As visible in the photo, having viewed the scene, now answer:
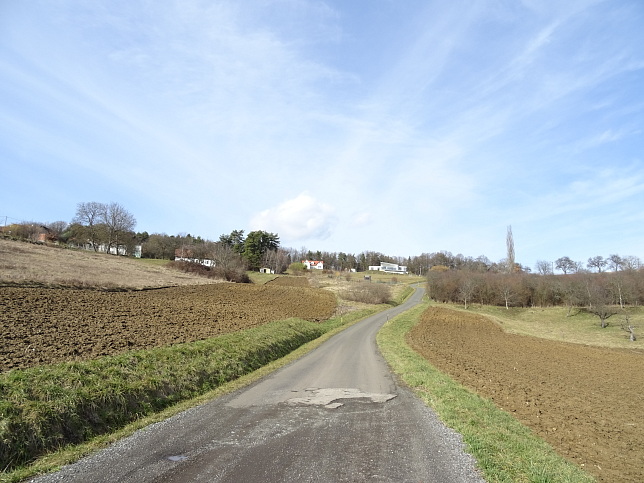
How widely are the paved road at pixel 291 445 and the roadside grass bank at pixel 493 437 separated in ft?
1.28

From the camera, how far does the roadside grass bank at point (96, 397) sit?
685 centimetres

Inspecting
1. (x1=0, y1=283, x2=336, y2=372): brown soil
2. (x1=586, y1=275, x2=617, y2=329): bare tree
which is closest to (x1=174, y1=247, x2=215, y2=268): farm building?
(x1=0, y1=283, x2=336, y2=372): brown soil

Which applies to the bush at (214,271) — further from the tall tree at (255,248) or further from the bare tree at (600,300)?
the bare tree at (600,300)

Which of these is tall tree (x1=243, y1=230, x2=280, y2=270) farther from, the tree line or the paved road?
the paved road

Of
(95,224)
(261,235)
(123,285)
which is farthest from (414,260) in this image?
(123,285)

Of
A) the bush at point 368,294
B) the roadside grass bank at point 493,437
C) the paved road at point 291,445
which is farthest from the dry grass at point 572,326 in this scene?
the paved road at point 291,445

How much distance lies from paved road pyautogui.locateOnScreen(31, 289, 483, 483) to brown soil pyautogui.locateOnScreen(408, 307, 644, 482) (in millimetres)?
3562

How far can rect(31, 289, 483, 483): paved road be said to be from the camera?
601cm

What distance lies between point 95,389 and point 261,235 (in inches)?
4819

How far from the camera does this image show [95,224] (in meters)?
96.5

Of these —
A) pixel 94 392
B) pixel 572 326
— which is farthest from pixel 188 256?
pixel 94 392

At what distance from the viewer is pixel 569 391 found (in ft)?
52.7

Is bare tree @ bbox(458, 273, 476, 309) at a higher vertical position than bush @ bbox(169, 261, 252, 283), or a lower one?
lower

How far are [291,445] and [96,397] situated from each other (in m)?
5.22
